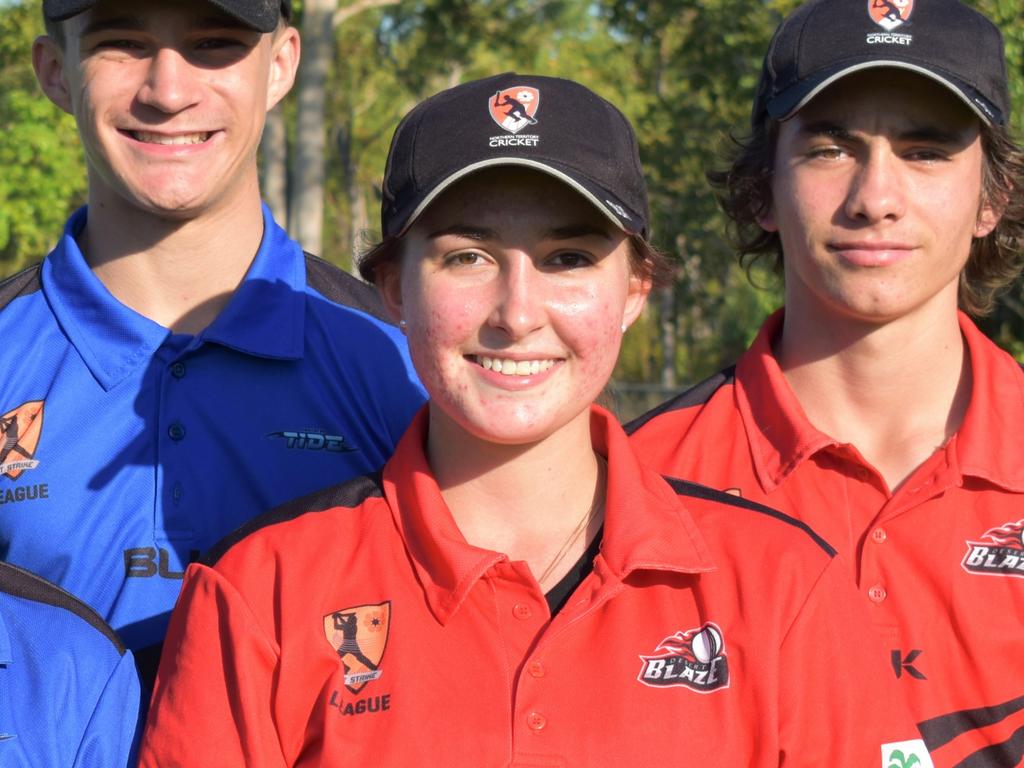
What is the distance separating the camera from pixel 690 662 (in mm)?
2766

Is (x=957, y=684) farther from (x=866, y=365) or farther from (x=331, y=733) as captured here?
(x=331, y=733)

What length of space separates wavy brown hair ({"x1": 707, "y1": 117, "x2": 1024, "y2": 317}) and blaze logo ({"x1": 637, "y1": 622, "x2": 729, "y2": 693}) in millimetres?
1636

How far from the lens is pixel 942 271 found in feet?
12.0

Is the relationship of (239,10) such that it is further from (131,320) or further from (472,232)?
(472,232)

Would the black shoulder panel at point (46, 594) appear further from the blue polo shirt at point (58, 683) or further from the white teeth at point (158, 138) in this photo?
the white teeth at point (158, 138)

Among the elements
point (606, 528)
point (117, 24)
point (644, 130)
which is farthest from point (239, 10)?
point (644, 130)

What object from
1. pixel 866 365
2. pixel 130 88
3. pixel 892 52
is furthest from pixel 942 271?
pixel 130 88

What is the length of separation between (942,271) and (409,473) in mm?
1502

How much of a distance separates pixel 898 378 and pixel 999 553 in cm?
56

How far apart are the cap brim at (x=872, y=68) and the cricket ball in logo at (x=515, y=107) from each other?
101 centimetres

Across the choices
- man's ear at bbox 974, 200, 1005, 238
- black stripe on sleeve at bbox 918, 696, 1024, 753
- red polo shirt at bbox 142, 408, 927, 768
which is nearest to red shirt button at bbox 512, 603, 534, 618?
red polo shirt at bbox 142, 408, 927, 768

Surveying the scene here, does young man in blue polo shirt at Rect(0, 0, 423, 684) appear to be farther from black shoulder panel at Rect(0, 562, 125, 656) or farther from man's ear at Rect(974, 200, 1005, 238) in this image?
man's ear at Rect(974, 200, 1005, 238)

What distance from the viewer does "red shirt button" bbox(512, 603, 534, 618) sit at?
2842mm

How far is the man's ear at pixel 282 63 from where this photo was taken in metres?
3.77
